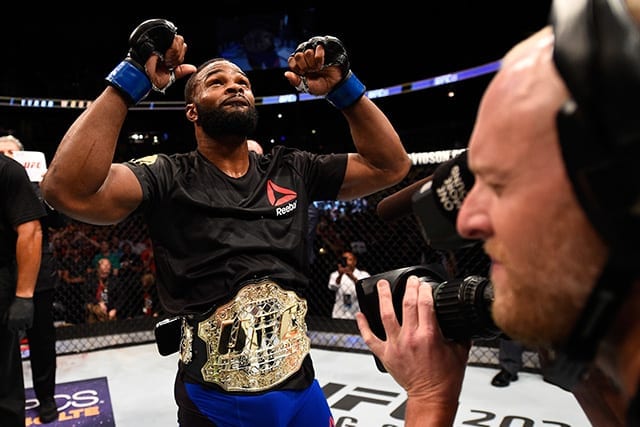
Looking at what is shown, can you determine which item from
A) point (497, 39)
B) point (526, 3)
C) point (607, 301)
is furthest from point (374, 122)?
point (497, 39)

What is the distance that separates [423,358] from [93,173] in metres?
0.79

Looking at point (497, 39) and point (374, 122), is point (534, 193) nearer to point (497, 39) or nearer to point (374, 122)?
point (374, 122)

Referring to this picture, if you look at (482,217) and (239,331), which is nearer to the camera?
(482,217)

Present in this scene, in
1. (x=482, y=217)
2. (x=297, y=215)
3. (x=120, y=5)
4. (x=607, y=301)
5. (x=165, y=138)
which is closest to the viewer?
(x=607, y=301)

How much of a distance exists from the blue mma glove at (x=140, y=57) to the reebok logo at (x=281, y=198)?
0.37m

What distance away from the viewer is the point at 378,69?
825 cm

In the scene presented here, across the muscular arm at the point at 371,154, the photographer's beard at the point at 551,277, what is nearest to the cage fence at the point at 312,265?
the muscular arm at the point at 371,154

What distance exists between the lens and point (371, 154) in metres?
1.31

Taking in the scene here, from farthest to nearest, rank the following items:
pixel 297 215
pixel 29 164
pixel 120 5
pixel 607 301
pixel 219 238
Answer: pixel 120 5 < pixel 29 164 < pixel 297 215 < pixel 219 238 < pixel 607 301

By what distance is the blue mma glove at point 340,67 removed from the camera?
46.7 inches

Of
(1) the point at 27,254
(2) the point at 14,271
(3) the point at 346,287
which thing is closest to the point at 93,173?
(1) the point at 27,254

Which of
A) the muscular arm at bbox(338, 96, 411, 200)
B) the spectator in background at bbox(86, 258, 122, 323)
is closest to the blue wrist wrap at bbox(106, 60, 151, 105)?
the muscular arm at bbox(338, 96, 411, 200)

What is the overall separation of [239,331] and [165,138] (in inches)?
346

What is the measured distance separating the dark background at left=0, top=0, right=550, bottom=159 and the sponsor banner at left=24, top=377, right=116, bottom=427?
5054 millimetres
